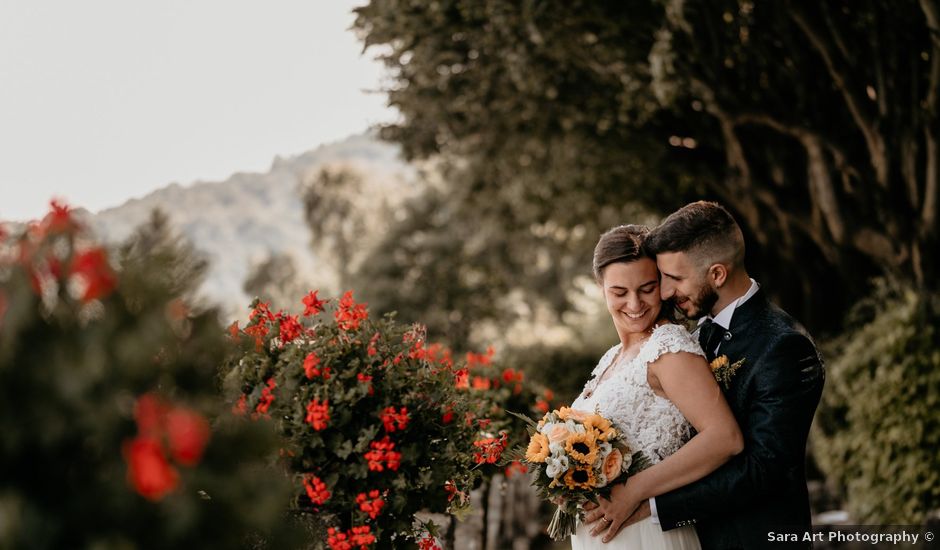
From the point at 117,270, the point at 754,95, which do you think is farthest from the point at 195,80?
the point at 117,270

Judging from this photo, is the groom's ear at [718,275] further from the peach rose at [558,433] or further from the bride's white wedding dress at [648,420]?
the peach rose at [558,433]

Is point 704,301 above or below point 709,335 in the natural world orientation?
above

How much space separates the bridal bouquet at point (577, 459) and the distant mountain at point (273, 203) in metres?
26.3

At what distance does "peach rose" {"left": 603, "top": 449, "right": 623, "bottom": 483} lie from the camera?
3250mm

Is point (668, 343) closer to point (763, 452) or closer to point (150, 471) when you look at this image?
point (763, 452)

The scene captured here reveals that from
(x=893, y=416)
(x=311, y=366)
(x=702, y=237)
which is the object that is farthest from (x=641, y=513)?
(x=893, y=416)

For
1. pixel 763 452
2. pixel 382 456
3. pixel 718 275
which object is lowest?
pixel 763 452

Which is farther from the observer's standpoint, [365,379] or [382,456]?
[365,379]

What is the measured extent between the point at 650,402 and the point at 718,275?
59cm

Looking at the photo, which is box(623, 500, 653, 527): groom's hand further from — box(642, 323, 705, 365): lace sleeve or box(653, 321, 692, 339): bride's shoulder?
box(653, 321, 692, 339): bride's shoulder

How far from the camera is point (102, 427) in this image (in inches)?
55.2

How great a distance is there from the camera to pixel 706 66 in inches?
412

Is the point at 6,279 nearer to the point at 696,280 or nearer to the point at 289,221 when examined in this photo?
the point at 696,280

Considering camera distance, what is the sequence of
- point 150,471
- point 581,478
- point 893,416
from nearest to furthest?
point 150,471, point 581,478, point 893,416
